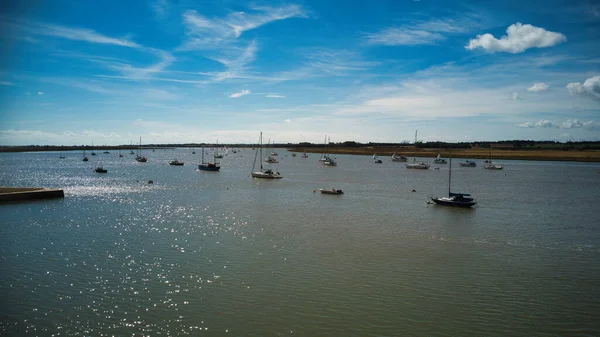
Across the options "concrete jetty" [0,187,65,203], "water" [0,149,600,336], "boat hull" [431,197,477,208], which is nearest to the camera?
"water" [0,149,600,336]

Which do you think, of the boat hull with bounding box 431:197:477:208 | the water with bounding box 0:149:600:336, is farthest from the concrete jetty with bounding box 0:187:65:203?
the boat hull with bounding box 431:197:477:208

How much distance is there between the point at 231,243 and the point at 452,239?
51.5 ft

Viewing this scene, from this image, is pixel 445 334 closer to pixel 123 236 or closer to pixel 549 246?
pixel 549 246

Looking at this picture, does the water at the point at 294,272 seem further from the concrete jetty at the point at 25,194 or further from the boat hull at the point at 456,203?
the boat hull at the point at 456,203

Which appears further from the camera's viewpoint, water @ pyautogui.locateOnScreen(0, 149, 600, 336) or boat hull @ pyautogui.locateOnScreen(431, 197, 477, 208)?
boat hull @ pyautogui.locateOnScreen(431, 197, 477, 208)

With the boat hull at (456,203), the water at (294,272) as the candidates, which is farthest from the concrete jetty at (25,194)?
the boat hull at (456,203)

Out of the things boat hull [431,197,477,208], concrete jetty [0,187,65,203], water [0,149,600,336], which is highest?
boat hull [431,197,477,208]

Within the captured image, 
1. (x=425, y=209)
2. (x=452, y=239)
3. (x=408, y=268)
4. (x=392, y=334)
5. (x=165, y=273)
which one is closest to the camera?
(x=392, y=334)

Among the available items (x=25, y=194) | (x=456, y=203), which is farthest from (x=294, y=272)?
(x=25, y=194)

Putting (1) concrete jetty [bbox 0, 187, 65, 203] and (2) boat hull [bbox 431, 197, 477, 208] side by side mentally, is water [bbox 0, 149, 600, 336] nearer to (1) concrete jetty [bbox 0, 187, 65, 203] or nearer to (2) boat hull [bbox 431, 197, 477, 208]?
(1) concrete jetty [bbox 0, 187, 65, 203]

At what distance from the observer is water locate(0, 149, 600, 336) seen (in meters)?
14.7

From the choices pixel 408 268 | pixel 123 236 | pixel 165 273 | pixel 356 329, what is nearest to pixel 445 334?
pixel 356 329

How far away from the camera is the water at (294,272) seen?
14711 mm

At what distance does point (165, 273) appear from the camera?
64.3ft
